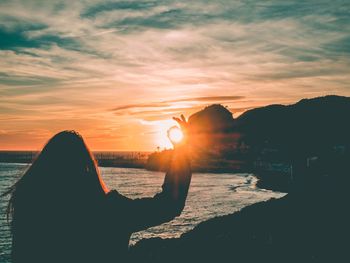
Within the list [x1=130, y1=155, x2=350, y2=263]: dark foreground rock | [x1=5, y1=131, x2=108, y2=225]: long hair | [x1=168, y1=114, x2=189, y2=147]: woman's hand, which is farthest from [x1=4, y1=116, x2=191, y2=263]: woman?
[x1=130, y1=155, x2=350, y2=263]: dark foreground rock

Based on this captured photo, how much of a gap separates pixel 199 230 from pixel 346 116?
15.8m

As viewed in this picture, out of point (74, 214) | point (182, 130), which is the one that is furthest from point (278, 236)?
point (74, 214)

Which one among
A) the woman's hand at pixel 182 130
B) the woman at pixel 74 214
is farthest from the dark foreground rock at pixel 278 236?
the woman at pixel 74 214

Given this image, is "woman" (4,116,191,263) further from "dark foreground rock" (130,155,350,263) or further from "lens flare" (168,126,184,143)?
"dark foreground rock" (130,155,350,263)

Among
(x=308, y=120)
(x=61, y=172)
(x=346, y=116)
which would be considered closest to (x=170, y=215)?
(x=61, y=172)

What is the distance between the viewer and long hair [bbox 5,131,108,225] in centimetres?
214

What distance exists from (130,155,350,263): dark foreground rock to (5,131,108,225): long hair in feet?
31.9

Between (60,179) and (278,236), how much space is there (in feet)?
39.0

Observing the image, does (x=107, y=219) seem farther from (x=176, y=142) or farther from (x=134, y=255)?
(x=134, y=255)

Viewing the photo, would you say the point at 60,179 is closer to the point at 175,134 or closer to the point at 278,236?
the point at 175,134

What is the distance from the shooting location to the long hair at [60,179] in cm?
214

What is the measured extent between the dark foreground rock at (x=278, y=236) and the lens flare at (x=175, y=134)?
9316 mm

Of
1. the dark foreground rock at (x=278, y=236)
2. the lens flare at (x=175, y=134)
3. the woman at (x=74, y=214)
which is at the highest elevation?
the lens flare at (x=175, y=134)

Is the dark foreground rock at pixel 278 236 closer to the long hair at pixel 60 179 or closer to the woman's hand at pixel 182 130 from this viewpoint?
the woman's hand at pixel 182 130
